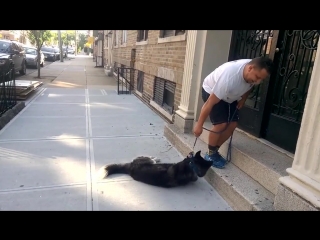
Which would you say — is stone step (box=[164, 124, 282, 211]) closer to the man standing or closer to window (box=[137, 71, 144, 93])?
the man standing

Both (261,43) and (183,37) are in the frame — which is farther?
(183,37)

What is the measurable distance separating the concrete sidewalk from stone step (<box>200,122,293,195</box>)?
1.59ft

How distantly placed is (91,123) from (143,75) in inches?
127

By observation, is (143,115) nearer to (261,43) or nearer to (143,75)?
(143,75)

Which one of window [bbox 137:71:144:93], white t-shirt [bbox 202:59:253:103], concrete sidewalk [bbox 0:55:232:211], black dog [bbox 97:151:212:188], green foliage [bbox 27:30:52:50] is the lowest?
concrete sidewalk [bbox 0:55:232:211]

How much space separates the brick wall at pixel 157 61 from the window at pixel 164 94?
0.19 m

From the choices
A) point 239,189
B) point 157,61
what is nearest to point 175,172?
point 239,189

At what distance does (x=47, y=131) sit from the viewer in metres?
4.61

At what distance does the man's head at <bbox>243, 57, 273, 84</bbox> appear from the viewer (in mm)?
2525

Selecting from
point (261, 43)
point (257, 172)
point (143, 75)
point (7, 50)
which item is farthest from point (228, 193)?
point (7, 50)

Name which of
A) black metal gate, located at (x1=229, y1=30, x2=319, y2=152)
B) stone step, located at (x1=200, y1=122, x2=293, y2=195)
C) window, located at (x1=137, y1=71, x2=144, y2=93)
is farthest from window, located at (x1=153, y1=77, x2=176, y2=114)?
stone step, located at (x1=200, y1=122, x2=293, y2=195)

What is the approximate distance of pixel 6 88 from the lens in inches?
216

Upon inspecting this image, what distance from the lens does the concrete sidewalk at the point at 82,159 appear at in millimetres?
2625

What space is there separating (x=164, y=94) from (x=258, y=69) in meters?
3.76
